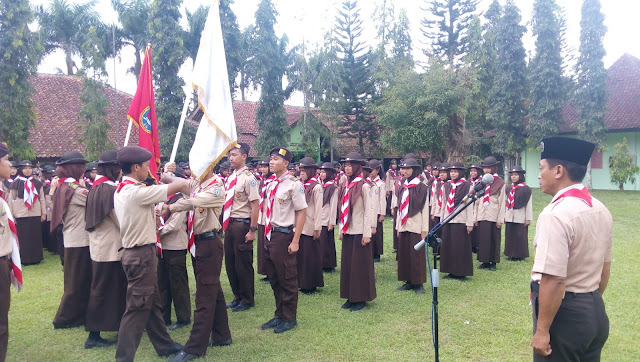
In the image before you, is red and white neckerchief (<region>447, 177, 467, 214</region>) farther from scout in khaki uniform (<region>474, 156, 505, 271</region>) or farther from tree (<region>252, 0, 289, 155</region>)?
tree (<region>252, 0, 289, 155</region>)

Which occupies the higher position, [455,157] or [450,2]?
[450,2]

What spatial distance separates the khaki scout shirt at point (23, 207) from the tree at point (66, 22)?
527 inches

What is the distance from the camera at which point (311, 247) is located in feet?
24.4

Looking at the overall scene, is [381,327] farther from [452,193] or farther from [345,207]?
[452,193]

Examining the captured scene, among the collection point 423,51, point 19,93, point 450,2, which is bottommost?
point 19,93

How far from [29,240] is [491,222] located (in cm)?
960

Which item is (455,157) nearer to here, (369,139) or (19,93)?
(369,139)

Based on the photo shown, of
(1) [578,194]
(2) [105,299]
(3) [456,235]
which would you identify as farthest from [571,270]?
(3) [456,235]

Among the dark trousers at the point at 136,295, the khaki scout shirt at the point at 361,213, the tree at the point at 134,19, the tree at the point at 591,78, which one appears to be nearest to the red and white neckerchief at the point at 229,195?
the khaki scout shirt at the point at 361,213

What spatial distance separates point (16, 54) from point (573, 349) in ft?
54.3

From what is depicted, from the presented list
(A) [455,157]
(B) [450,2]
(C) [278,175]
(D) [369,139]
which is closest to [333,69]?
(D) [369,139]

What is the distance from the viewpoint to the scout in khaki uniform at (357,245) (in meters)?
6.27

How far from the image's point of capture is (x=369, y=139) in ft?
92.2

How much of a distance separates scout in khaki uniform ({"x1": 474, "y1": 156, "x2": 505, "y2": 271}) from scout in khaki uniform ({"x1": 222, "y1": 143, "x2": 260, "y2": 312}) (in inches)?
191
